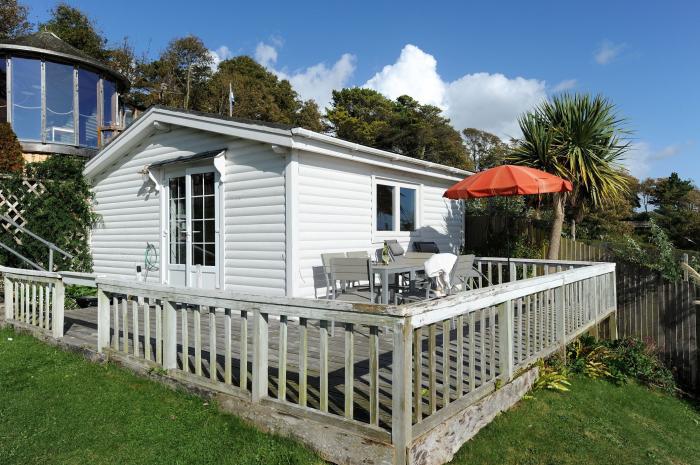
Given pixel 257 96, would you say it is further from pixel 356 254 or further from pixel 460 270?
pixel 460 270

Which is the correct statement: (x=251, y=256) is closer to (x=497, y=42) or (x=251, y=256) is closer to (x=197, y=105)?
(x=497, y=42)

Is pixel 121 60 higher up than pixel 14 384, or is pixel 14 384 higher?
pixel 121 60

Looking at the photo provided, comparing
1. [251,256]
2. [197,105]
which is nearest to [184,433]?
[251,256]

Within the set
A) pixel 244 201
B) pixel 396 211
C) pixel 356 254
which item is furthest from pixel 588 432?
pixel 396 211

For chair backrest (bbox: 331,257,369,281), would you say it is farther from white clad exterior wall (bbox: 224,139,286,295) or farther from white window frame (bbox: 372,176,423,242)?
white window frame (bbox: 372,176,423,242)

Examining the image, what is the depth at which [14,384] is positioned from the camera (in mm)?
4211

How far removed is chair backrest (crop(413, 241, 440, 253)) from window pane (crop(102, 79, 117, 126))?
39.3 feet

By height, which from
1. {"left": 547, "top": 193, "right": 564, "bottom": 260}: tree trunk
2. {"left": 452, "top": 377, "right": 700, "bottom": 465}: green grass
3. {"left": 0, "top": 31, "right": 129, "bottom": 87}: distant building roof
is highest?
{"left": 0, "top": 31, "right": 129, "bottom": 87}: distant building roof

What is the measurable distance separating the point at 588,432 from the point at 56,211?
9687 mm

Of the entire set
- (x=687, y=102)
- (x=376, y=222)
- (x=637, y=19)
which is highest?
(x=637, y=19)

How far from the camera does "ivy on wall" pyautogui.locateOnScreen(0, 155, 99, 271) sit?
28.5ft

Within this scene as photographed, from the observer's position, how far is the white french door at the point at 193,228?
7.30 m

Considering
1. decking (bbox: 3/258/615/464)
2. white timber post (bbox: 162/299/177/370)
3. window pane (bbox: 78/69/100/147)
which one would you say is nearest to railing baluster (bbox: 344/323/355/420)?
decking (bbox: 3/258/615/464)

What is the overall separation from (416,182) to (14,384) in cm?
698
